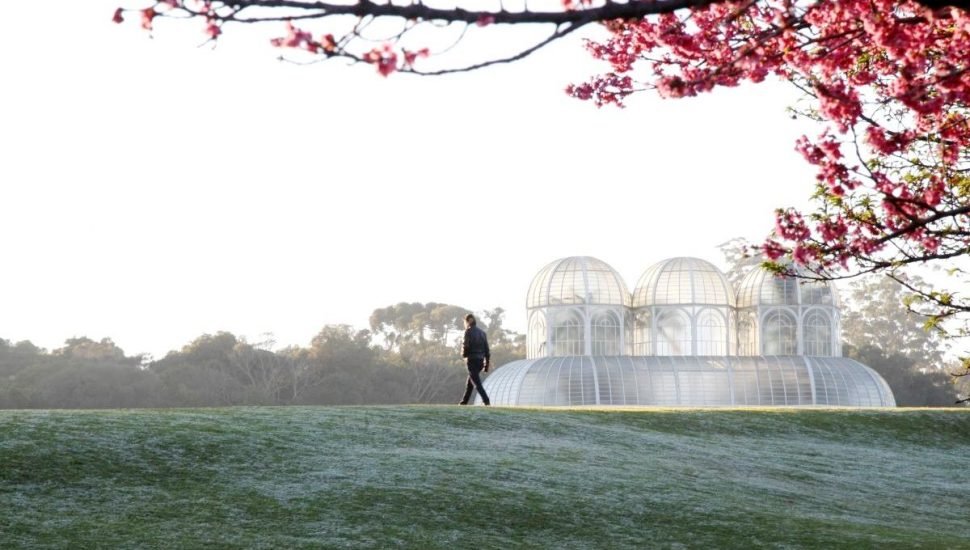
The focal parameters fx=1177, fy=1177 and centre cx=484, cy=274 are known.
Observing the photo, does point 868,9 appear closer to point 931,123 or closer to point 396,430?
point 931,123

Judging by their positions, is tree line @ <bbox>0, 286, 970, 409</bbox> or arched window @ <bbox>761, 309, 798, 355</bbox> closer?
arched window @ <bbox>761, 309, 798, 355</bbox>

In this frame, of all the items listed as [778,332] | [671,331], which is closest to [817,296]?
[778,332]

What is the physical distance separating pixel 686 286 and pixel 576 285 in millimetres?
3652

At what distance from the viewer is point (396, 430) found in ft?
51.4

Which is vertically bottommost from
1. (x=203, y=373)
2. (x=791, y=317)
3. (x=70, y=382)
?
(x=70, y=382)

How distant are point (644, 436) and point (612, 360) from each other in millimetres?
19805

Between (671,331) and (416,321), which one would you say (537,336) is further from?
(416,321)

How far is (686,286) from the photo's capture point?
39.0 metres

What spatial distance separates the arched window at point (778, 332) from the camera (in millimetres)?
39375

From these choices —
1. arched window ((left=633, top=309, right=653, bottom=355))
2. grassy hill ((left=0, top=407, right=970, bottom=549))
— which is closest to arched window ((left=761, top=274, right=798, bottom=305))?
arched window ((left=633, top=309, right=653, bottom=355))

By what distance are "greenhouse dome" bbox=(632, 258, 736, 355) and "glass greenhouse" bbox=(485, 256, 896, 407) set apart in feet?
0.11

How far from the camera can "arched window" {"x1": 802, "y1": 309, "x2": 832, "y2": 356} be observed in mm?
39312

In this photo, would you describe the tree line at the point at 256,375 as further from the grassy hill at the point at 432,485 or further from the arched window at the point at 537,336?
the grassy hill at the point at 432,485

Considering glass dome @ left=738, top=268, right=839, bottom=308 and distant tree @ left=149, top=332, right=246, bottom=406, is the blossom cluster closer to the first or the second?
glass dome @ left=738, top=268, right=839, bottom=308
